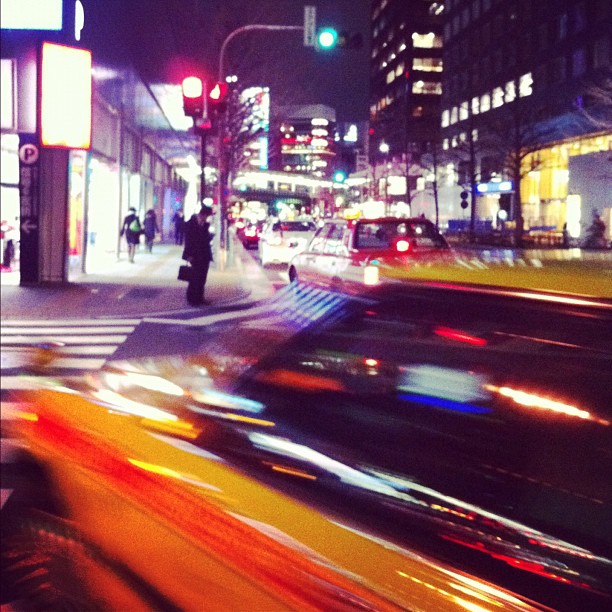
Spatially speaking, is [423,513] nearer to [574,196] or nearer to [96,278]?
[96,278]

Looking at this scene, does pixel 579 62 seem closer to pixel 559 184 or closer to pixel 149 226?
pixel 559 184

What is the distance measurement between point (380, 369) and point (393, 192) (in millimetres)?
89497

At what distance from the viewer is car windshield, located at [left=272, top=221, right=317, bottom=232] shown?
105 ft

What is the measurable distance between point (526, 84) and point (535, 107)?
4409 millimetres

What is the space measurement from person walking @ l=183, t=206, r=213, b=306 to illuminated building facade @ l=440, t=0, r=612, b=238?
67.5 feet

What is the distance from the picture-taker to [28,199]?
2005 cm

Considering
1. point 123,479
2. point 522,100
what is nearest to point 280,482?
point 123,479

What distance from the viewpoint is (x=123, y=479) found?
9.41 ft

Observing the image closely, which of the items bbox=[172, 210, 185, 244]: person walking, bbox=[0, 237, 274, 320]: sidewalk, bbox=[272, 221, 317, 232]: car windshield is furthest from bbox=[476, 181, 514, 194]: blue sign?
bbox=[0, 237, 274, 320]: sidewalk

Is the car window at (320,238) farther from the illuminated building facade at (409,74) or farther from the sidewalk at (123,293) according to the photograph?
the illuminated building facade at (409,74)

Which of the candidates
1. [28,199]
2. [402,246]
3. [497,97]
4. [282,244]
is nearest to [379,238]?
[402,246]

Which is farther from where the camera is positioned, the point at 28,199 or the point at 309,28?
the point at 28,199

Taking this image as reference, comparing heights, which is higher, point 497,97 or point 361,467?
point 497,97

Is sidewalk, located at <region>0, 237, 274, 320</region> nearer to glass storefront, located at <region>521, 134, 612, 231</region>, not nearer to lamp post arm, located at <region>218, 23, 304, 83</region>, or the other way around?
lamp post arm, located at <region>218, 23, 304, 83</region>
